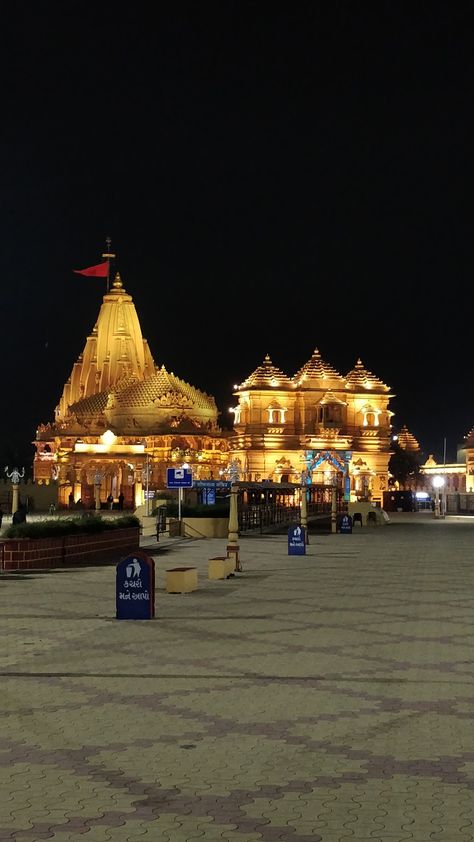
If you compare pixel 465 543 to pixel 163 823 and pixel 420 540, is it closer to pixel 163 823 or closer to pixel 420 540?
pixel 420 540

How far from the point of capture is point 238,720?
31.0 ft

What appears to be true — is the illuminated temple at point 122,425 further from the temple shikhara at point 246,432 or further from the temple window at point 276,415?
the temple window at point 276,415

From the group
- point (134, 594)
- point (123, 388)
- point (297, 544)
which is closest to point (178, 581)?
point (134, 594)

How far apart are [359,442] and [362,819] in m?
102

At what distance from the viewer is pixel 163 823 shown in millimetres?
6629

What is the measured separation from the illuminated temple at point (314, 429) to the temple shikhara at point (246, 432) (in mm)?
88

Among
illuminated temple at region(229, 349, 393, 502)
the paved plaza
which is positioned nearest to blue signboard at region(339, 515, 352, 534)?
the paved plaza

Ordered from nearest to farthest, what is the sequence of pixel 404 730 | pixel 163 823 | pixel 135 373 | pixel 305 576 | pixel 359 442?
pixel 163 823
pixel 404 730
pixel 305 576
pixel 359 442
pixel 135 373

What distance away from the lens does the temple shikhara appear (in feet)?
330

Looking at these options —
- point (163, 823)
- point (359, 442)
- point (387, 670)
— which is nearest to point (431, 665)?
point (387, 670)

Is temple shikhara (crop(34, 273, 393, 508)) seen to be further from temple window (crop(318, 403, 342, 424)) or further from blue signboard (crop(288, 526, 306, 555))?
blue signboard (crop(288, 526, 306, 555))

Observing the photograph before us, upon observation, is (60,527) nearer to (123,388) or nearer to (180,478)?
(180,478)

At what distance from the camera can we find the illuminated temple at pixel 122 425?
97875 mm

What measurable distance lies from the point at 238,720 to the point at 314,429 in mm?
97355
